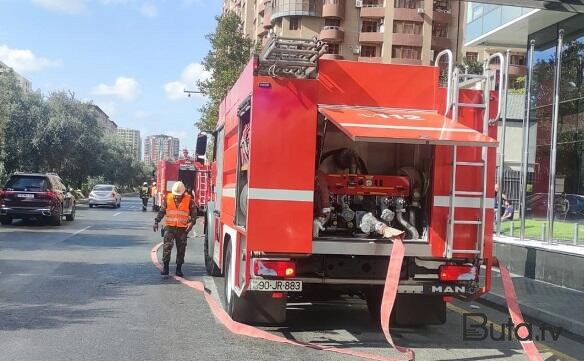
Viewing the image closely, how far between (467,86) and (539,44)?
39.2ft

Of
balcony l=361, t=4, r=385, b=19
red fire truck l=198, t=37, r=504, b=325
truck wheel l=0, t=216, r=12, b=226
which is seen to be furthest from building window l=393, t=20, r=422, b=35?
red fire truck l=198, t=37, r=504, b=325

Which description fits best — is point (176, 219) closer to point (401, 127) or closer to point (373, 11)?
point (401, 127)

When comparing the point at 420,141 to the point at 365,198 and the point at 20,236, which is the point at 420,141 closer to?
the point at 365,198

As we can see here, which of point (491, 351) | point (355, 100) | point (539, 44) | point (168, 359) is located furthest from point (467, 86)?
point (539, 44)

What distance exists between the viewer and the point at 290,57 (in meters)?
5.93

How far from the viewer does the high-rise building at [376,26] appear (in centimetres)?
6397

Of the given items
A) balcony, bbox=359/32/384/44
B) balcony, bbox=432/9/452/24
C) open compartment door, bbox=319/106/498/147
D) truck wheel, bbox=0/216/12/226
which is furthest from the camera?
balcony, bbox=432/9/452/24

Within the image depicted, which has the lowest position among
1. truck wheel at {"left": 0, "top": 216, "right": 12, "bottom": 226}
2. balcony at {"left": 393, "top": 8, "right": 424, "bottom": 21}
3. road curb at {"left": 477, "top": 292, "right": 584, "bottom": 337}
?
truck wheel at {"left": 0, "top": 216, "right": 12, "bottom": 226}

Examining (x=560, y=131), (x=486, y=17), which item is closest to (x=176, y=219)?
(x=560, y=131)

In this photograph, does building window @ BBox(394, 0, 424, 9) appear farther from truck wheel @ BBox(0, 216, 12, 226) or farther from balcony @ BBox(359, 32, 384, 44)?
truck wheel @ BBox(0, 216, 12, 226)

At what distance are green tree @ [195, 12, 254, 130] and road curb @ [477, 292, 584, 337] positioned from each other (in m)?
24.4

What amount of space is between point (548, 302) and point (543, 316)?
93 centimetres

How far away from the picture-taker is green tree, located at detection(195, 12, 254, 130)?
32.9 m

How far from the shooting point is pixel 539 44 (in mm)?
17141
